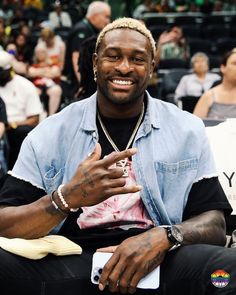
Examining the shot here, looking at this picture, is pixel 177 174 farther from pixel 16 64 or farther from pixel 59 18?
pixel 59 18

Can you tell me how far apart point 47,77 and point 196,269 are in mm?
8416

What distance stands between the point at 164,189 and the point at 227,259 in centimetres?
49

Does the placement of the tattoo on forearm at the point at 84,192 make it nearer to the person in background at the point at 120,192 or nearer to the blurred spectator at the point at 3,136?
the person in background at the point at 120,192

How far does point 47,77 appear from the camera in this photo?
436 inches

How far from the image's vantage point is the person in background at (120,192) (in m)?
2.91

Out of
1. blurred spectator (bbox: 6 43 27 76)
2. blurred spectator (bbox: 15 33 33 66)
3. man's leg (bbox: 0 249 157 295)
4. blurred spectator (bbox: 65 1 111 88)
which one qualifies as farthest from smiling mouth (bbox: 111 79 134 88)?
blurred spectator (bbox: 15 33 33 66)

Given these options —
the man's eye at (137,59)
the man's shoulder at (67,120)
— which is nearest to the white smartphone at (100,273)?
the man's shoulder at (67,120)

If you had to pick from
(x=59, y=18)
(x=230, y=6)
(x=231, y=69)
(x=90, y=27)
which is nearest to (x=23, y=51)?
(x=90, y=27)

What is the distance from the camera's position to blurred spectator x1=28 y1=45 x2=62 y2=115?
32.3 ft

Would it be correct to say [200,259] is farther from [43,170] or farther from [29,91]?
[29,91]

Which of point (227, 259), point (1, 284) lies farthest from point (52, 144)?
point (227, 259)

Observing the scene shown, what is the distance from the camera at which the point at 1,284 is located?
293 centimetres

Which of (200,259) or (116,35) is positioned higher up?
(116,35)

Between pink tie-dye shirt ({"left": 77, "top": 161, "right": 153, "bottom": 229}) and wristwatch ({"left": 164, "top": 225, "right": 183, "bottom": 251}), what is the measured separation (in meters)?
0.22
